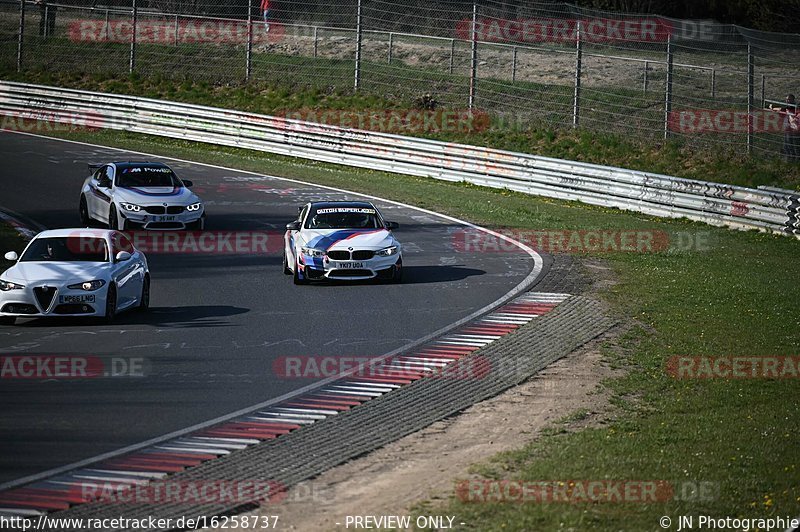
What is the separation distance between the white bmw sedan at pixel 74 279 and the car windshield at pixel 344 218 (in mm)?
3640

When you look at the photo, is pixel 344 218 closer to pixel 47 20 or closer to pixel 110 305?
pixel 110 305

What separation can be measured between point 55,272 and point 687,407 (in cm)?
911

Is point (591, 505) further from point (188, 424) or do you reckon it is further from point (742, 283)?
point (742, 283)

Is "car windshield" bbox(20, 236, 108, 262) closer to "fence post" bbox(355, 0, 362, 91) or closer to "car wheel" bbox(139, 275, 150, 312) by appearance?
"car wheel" bbox(139, 275, 150, 312)

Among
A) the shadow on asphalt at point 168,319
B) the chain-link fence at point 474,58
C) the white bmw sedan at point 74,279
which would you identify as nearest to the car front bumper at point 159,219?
the white bmw sedan at point 74,279

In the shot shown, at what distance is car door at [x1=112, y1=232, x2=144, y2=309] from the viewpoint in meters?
17.0

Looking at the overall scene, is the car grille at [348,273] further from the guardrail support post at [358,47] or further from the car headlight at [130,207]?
the guardrail support post at [358,47]

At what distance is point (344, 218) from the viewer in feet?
67.9

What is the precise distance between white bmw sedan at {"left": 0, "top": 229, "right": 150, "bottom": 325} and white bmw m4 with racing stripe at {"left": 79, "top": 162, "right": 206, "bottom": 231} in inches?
239

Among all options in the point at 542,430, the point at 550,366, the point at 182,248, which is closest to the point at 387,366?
the point at 550,366

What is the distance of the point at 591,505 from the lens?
8.95 m

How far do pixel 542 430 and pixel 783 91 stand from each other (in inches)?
1238

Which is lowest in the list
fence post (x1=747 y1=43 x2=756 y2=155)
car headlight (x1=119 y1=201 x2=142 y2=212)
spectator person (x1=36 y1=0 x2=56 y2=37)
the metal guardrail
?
car headlight (x1=119 y1=201 x2=142 y2=212)

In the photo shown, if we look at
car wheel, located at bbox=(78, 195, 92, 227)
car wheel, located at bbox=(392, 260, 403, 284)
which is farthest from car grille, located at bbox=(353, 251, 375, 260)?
car wheel, located at bbox=(78, 195, 92, 227)
